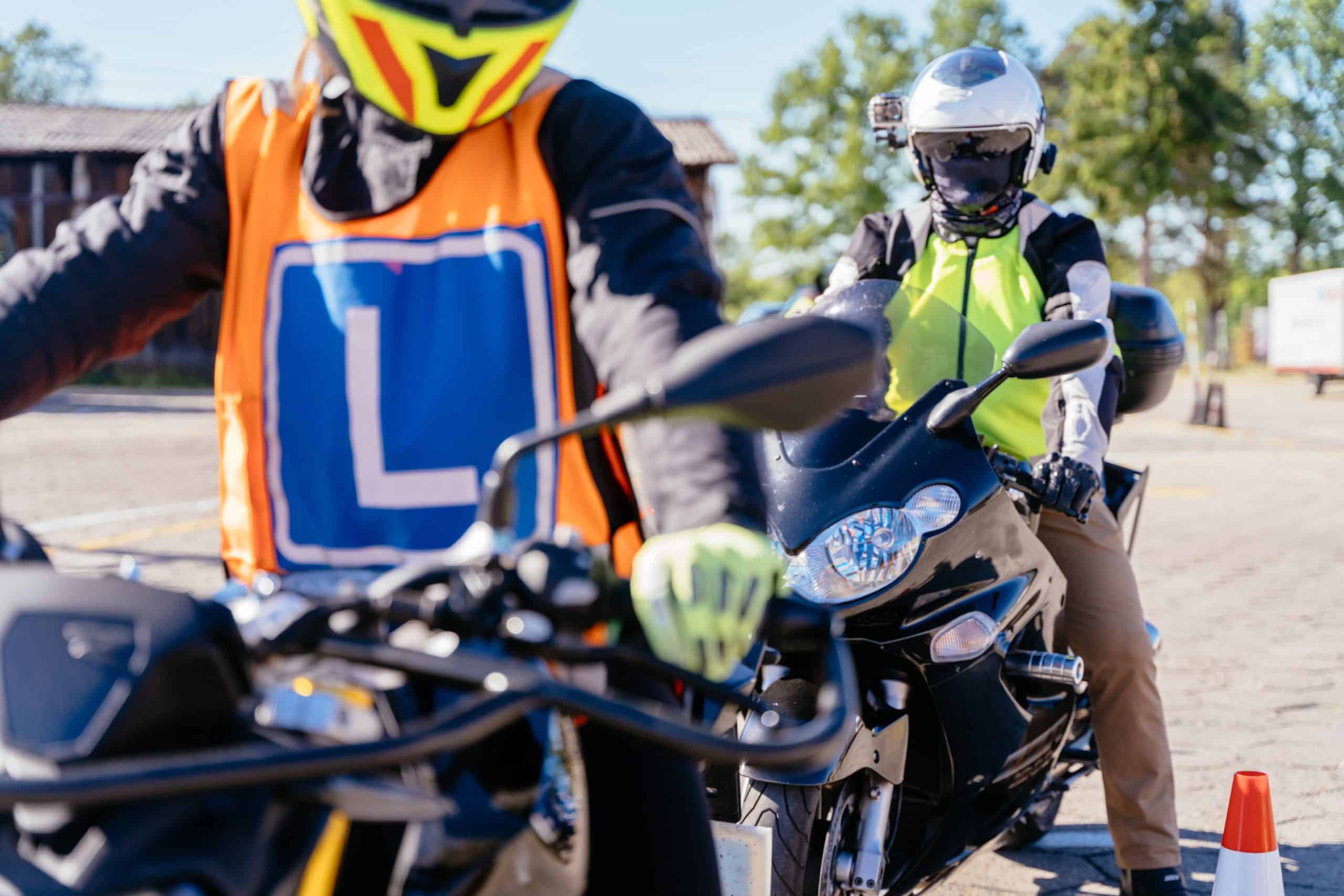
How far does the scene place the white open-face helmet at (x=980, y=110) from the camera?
12.0 ft

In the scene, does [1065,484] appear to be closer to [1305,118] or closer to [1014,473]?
[1014,473]

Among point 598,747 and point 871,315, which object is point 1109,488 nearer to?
point 871,315

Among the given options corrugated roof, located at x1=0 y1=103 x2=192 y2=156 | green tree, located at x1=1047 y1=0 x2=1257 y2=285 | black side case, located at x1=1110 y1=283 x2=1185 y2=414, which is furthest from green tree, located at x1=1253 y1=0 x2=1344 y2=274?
black side case, located at x1=1110 y1=283 x2=1185 y2=414

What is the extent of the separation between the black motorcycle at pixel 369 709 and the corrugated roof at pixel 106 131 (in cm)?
2836

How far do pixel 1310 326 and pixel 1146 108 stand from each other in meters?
19.1

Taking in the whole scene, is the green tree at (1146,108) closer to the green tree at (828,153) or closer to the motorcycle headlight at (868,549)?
the green tree at (828,153)

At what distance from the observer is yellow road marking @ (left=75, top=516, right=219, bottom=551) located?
8.55 metres

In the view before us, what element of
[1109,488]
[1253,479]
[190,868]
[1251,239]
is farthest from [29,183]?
[1251,239]

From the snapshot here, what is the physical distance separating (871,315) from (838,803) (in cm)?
113

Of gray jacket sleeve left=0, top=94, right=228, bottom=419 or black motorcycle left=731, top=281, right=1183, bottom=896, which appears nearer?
gray jacket sleeve left=0, top=94, right=228, bottom=419

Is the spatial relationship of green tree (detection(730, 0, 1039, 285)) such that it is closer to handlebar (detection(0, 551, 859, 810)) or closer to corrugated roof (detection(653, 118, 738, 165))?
corrugated roof (detection(653, 118, 738, 165))

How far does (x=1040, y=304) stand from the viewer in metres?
3.67

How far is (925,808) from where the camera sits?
2971 millimetres

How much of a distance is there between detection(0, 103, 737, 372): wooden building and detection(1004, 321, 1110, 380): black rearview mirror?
27.6m
